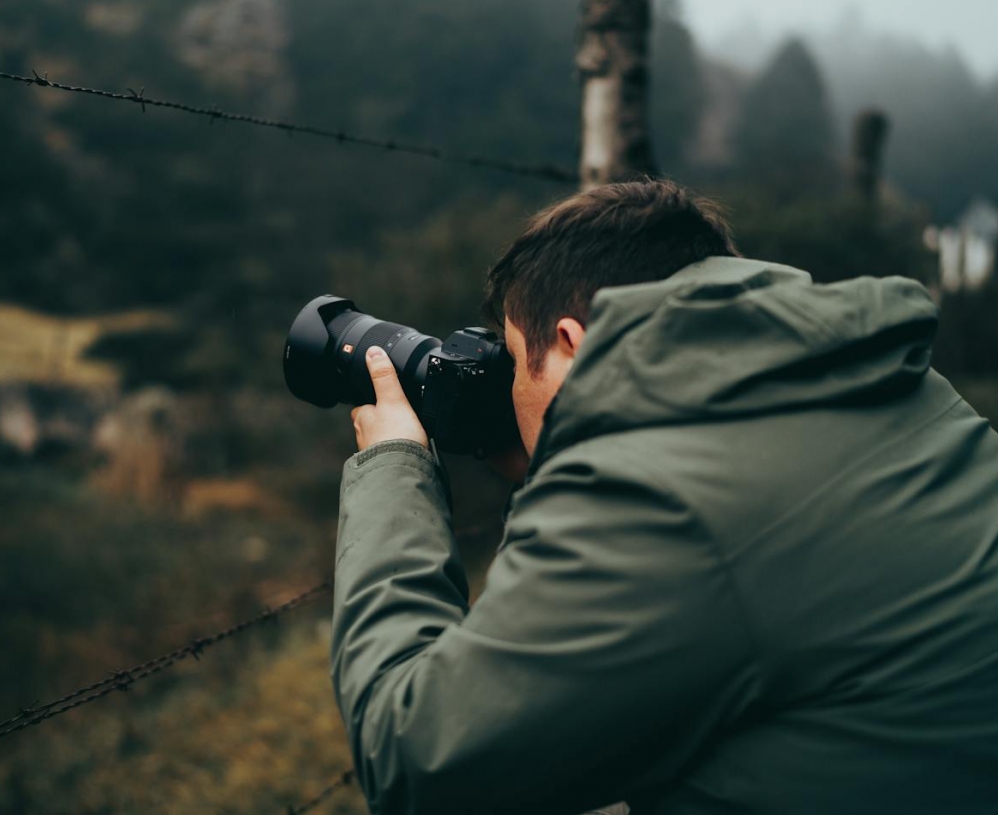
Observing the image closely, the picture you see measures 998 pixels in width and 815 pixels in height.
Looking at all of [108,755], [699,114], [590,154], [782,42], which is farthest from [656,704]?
[782,42]

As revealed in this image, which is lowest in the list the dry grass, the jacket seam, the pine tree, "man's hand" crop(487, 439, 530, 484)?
the dry grass

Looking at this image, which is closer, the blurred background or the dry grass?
the blurred background

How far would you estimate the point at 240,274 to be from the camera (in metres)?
16.8

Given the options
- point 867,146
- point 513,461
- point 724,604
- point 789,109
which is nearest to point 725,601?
point 724,604

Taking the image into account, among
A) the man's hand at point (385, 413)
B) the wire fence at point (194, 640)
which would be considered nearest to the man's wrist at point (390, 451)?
the man's hand at point (385, 413)

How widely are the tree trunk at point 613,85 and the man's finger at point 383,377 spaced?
1.41 meters

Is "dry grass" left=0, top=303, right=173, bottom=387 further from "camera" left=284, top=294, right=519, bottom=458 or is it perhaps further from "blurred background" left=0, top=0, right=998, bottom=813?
"camera" left=284, top=294, right=519, bottom=458

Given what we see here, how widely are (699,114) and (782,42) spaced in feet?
23.8

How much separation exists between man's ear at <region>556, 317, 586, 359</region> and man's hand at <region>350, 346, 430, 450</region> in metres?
0.25

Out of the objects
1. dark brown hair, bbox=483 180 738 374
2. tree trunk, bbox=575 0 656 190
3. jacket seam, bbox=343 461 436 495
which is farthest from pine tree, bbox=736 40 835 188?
jacket seam, bbox=343 461 436 495

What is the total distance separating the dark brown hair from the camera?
1123 mm

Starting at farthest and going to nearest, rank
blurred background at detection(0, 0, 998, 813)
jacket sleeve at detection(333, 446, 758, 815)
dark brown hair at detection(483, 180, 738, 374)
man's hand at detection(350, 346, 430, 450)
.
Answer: blurred background at detection(0, 0, 998, 813), man's hand at detection(350, 346, 430, 450), dark brown hair at detection(483, 180, 738, 374), jacket sleeve at detection(333, 446, 758, 815)

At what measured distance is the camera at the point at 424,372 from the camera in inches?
55.2

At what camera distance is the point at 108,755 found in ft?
14.6
